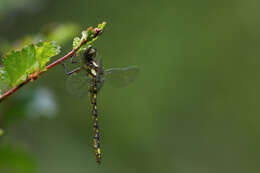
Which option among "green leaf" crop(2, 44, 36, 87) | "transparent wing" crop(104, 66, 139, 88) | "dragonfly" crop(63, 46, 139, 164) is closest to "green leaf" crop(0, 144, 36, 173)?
"dragonfly" crop(63, 46, 139, 164)

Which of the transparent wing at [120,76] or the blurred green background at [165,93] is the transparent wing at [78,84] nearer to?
the transparent wing at [120,76]

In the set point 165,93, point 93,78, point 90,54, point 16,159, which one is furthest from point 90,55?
point 165,93

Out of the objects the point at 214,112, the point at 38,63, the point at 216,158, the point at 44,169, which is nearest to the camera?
the point at 38,63

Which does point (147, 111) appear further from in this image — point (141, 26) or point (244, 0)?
point (244, 0)

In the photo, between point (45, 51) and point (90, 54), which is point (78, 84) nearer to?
point (90, 54)

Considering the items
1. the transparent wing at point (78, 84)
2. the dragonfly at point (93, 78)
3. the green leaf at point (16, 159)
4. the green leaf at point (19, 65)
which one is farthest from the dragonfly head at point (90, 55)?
the green leaf at point (16, 159)

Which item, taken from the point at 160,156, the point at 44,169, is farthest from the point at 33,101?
the point at 160,156

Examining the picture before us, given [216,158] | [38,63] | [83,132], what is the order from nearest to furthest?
[38,63], [83,132], [216,158]
